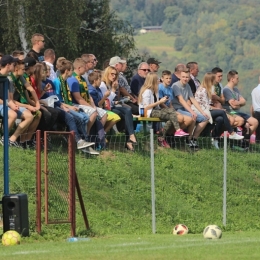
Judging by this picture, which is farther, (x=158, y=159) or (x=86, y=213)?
(x=158, y=159)

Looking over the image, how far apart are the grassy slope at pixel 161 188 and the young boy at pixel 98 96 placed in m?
0.74

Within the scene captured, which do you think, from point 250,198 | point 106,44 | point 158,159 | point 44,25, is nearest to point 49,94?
point 158,159

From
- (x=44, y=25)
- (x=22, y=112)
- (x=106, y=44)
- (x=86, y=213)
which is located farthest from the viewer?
(x=106, y=44)

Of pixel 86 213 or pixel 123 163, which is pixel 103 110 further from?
pixel 86 213

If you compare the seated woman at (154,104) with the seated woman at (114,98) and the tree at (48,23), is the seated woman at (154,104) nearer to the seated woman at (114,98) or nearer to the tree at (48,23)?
the seated woman at (114,98)

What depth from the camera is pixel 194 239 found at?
50.2 feet

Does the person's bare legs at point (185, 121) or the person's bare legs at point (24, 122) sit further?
the person's bare legs at point (185, 121)

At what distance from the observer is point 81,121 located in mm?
20266

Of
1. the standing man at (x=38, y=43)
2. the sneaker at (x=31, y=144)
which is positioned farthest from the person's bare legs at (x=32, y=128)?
the standing man at (x=38, y=43)

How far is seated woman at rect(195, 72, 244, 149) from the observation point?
78.7 ft

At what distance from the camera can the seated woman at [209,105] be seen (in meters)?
24.0

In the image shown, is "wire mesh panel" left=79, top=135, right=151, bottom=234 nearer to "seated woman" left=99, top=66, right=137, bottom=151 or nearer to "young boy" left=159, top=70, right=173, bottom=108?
"seated woman" left=99, top=66, right=137, bottom=151

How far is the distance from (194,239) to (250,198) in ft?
21.8

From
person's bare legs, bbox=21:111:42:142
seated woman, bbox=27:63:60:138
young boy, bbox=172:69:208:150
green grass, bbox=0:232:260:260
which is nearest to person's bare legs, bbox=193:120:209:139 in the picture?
young boy, bbox=172:69:208:150
